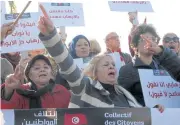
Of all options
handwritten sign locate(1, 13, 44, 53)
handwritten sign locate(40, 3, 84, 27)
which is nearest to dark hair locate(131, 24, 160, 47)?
handwritten sign locate(1, 13, 44, 53)

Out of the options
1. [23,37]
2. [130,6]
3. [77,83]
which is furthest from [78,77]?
[130,6]

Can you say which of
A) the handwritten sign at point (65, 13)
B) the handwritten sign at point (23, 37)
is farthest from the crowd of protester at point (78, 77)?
the handwritten sign at point (65, 13)

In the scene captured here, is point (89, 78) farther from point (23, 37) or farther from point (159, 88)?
point (23, 37)

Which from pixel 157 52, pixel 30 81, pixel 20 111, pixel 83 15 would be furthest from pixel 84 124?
pixel 83 15

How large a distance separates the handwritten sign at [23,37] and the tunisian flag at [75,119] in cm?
227

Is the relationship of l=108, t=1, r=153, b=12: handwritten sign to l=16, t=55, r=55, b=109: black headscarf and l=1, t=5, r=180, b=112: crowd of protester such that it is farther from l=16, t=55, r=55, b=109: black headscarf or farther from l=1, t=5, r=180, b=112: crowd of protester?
l=16, t=55, r=55, b=109: black headscarf

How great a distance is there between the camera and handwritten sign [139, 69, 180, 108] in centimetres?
438

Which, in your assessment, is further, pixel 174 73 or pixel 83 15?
pixel 83 15

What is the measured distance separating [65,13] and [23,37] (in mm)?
1460

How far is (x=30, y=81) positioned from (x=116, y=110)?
899 mm

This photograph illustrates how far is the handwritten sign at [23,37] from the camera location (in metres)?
5.82

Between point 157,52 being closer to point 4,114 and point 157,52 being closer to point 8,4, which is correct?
point 4,114

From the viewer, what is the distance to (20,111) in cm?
357

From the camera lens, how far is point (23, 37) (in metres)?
6.05
